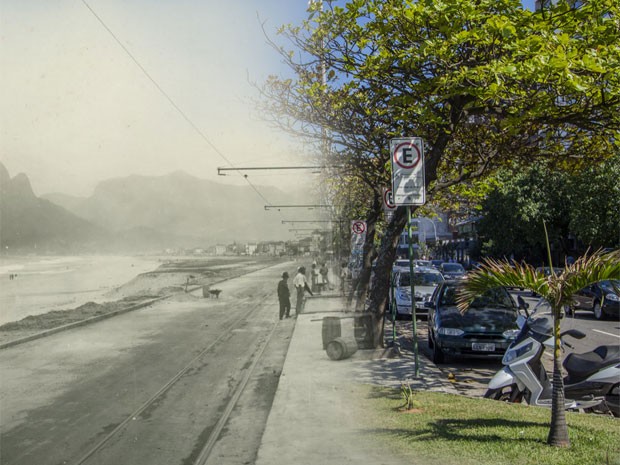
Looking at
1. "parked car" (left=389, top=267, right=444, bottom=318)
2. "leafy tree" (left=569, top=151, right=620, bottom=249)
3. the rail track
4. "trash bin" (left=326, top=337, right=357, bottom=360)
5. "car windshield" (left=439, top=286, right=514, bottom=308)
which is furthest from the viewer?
"leafy tree" (left=569, top=151, right=620, bottom=249)

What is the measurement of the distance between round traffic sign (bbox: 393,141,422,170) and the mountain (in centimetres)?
3267

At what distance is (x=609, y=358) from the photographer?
6.98 meters

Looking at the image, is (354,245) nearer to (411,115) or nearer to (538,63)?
(411,115)

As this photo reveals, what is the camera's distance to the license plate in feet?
36.8

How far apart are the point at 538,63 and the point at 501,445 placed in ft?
16.6

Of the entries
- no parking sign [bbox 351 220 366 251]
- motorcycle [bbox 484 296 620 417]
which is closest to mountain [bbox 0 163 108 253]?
no parking sign [bbox 351 220 366 251]

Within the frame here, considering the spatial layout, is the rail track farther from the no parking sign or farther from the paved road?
the no parking sign

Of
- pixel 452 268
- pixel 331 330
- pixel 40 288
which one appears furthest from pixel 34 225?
pixel 331 330

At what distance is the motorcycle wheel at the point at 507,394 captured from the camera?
7492 mm

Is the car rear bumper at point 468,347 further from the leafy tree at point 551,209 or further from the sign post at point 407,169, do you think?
the leafy tree at point 551,209

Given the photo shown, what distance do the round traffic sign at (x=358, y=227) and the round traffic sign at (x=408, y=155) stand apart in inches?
453

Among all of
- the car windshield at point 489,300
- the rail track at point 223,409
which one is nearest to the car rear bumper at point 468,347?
the car windshield at point 489,300

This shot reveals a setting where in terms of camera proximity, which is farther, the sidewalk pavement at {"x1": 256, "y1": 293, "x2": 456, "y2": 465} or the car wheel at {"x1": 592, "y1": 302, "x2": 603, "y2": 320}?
the car wheel at {"x1": 592, "y1": 302, "x2": 603, "y2": 320}

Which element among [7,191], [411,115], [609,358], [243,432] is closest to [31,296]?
[7,191]
